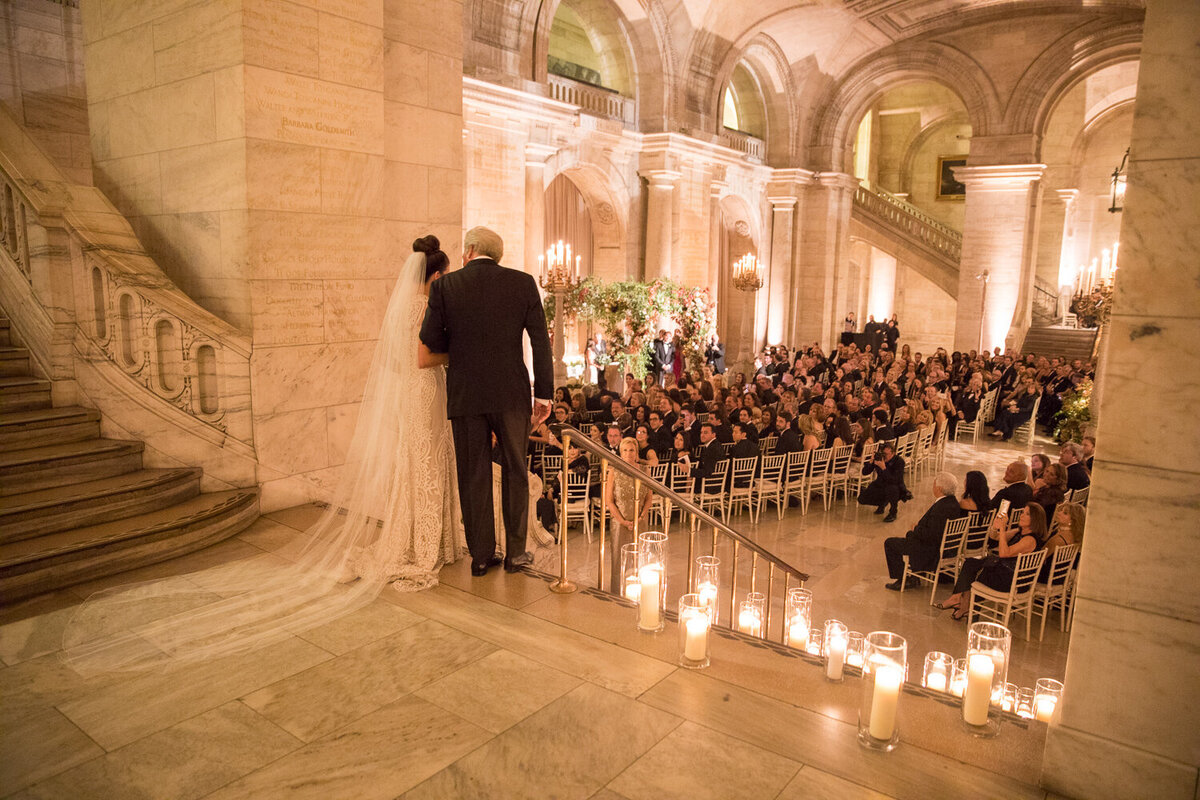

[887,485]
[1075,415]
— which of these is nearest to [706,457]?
[887,485]

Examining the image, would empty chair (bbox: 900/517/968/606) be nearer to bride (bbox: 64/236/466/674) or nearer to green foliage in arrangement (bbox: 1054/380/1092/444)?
bride (bbox: 64/236/466/674)

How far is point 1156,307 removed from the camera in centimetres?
246

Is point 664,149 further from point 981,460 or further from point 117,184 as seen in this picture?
point 117,184

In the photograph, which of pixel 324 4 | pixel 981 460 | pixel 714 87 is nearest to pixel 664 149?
pixel 714 87

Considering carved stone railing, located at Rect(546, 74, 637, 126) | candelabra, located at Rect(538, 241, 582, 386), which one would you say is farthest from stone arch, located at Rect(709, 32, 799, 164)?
candelabra, located at Rect(538, 241, 582, 386)

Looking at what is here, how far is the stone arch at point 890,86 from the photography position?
22.2 meters

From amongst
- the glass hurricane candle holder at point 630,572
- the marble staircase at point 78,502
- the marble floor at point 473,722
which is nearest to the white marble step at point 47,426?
the marble staircase at point 78,502

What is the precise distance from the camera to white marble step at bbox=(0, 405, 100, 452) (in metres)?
5.14

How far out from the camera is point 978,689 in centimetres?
288

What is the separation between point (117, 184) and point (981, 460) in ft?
42.9

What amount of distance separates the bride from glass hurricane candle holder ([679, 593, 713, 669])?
59.6 inches

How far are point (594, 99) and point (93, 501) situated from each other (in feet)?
48.3

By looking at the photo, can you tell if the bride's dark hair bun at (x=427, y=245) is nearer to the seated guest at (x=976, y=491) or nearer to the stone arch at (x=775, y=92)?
the seated guest at (x=976, y=491)

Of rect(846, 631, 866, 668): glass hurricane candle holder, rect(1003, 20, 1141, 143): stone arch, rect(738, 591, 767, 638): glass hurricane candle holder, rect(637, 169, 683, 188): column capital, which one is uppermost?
rect(1003, 20, 1141, 143): stone arch
